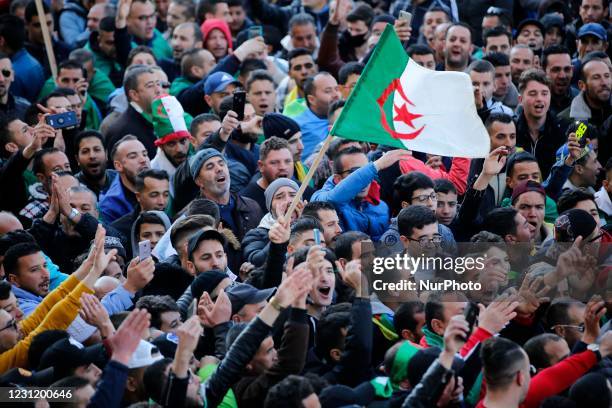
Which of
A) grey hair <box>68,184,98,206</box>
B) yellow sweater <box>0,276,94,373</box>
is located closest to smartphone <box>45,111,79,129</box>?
grey hair <box>68,184,98,206</box>

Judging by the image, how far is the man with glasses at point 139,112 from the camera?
44.6 feet

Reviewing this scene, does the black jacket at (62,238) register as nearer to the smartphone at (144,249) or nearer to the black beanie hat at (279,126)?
the smartphone at (144,249)

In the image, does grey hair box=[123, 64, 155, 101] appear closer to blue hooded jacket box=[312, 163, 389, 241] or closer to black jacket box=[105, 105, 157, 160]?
black jacket box=[105, 105, 157, 160]

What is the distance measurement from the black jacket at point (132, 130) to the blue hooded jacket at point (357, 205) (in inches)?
98.4

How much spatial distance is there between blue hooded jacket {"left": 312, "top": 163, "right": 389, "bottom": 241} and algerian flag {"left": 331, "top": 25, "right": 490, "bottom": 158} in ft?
3.73

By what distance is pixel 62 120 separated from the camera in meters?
12.9

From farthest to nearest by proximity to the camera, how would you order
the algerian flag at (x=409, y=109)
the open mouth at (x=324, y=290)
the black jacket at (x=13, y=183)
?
the black jacket at (x=13, y=183) → the algerian flag at (x=409, y=109) → the open mouth at (x=324, y=290)

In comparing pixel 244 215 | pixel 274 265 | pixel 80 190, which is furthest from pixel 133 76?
pixel 274 265

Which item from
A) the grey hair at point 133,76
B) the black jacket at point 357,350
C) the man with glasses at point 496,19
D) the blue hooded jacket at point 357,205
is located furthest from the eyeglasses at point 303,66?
the black jacket at point 357,350

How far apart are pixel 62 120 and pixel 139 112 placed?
3.16 ft

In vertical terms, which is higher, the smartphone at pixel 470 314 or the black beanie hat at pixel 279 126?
the smartphone at pixel 470 314

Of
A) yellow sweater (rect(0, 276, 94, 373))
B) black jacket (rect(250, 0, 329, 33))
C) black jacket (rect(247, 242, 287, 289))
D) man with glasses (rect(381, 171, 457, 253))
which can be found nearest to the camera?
yellow sweater (rect(0, 276, 94, 373))

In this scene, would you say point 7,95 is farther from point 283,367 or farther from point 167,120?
point 283,367

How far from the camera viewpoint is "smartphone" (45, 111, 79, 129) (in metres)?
12.8
